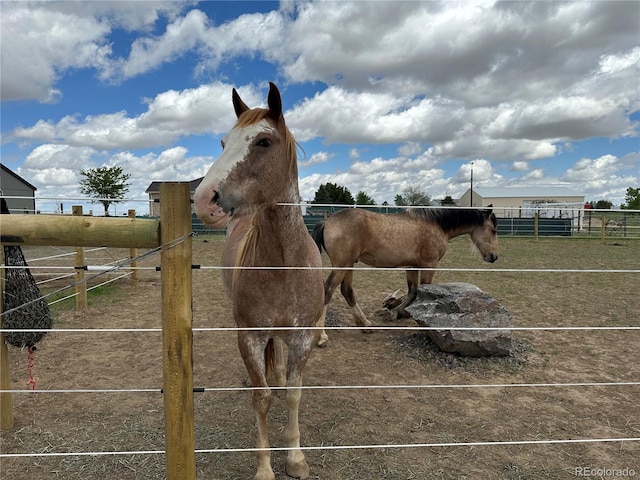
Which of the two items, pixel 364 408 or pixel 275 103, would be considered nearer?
pixel 275 103

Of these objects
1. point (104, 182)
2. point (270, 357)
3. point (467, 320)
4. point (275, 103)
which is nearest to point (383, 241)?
point (467, 320)

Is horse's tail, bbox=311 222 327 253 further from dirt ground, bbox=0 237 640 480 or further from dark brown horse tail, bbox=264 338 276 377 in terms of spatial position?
dark brown horse tail, bbox=264 338 276 377

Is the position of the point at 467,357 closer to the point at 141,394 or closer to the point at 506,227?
the point at 141,394

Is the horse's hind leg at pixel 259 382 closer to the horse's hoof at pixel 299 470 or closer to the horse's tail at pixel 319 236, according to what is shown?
the horse's hoof at pixel 299 470

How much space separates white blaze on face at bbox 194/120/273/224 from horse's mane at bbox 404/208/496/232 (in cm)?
439

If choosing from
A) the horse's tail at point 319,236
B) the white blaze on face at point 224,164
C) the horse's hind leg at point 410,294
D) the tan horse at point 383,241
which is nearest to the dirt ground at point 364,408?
the horse's hind leg at point 410,294

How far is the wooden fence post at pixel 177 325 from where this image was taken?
164cm

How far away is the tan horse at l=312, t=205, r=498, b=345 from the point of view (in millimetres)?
5586

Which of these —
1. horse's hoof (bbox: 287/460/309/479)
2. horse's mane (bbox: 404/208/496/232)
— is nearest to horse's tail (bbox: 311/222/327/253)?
horse's mane (bbox: 404/208/496/232)

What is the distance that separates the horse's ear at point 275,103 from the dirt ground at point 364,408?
161cm

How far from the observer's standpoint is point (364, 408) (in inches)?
132

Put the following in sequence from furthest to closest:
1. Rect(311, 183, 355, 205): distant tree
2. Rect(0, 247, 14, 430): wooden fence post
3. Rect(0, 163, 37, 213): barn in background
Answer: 1. Rect(311, 183, 355, 205): distant tree
2. Rect(0, 163, 37, 213): barn in background
3. Rect(0, 247, 14, 430): wooden fence post

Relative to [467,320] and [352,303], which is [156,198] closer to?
[352,303]

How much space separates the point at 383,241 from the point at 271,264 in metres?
3.54
